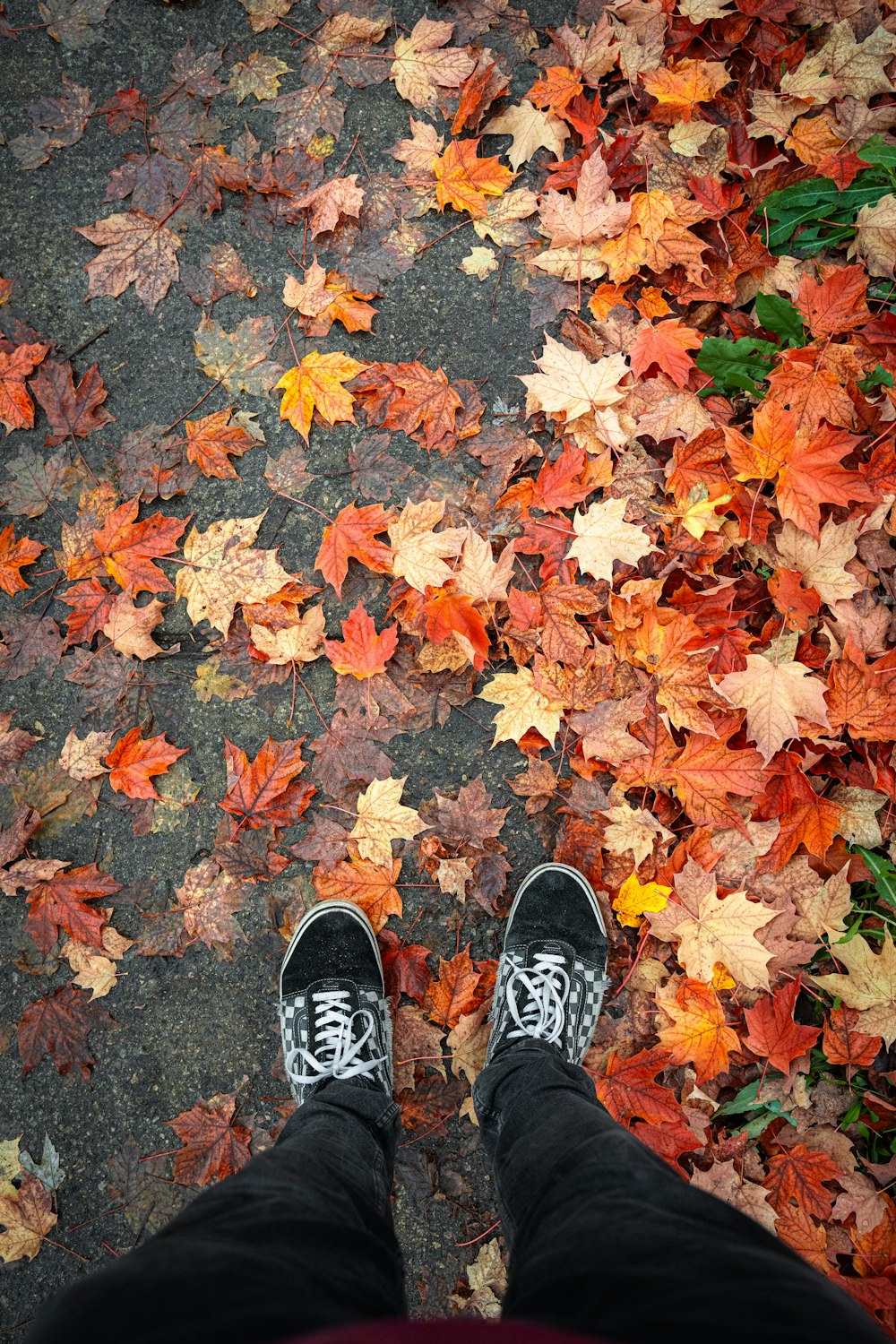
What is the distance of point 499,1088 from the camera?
1667mm

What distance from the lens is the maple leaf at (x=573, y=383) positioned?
1942mm

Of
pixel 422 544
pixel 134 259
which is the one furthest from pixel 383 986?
pixel 134 259

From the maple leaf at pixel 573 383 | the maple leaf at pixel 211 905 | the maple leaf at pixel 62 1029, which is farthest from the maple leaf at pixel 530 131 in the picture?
the maple leaf at pixel 62 1029

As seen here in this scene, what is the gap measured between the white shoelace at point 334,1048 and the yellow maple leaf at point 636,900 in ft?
2.30

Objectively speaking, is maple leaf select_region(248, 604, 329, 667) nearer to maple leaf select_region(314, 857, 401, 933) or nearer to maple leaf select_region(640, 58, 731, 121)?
maple leaf select_region(314, 857, 401, 933)

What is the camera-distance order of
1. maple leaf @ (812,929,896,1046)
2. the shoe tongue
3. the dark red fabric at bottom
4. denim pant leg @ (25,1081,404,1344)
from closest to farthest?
the dark red fabric at bottom < denim pant leg @ (25,1081,404,1344) < maple leaf @ (812,929,896,1046) < the shoe tongue

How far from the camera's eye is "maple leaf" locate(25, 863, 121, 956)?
201cm

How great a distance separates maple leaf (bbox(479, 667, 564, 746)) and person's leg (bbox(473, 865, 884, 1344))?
1.20 ft

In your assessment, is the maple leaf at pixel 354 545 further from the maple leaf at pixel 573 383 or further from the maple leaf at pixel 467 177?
the maple leaf at pixel 467 177

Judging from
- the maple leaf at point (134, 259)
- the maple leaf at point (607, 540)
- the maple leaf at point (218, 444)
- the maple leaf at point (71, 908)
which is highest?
the maple leaf at point (134, 259)

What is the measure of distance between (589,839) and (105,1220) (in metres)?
1.60

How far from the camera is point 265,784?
2016 millimetres

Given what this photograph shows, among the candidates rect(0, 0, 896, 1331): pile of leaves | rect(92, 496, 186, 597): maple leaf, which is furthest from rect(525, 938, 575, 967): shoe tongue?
rect(92, 496, 186, 597): maple leaf

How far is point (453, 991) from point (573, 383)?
163 cm
